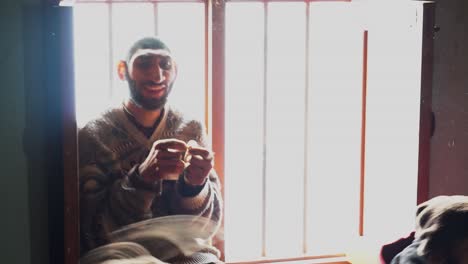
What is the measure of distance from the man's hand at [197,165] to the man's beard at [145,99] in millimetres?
122

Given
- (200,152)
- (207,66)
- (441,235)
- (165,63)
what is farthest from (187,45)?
(441,235)

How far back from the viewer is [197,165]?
4.80 ft

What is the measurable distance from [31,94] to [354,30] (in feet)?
2.79

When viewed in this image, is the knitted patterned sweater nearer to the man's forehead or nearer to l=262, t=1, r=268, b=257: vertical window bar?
the man's forehead

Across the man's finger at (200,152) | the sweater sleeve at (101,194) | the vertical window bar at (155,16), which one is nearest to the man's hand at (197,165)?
the man's finger at (200,152)

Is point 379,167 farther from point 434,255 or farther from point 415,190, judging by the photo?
point 434,255

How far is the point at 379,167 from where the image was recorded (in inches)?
65.3

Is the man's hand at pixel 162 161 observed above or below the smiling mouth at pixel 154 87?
below

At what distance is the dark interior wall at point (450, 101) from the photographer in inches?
67.1

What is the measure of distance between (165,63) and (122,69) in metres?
0.10

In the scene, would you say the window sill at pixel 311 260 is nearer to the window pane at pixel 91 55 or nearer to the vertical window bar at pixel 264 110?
the vertical window bar at pixel 264 110

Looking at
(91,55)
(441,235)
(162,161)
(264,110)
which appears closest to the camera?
(441,235)

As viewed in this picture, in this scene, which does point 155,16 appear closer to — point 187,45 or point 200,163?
point 187,45

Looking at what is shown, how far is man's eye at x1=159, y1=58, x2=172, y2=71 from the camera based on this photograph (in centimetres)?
145
